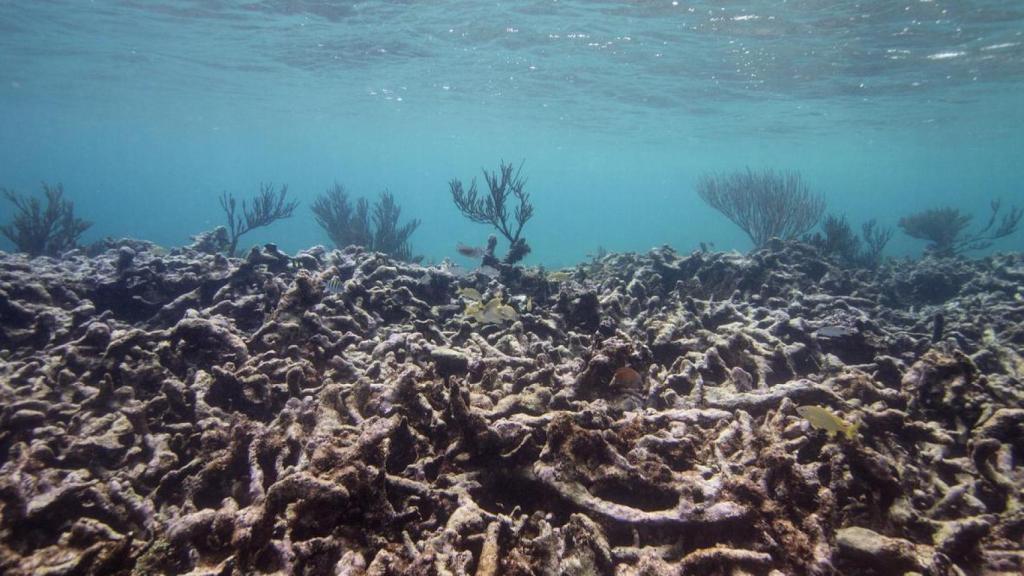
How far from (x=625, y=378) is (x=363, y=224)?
16350 millimetres

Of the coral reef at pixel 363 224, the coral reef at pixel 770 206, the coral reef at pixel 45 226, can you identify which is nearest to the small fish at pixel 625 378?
the coral reef at pixel 363 224

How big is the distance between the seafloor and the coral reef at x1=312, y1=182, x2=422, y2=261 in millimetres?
11070

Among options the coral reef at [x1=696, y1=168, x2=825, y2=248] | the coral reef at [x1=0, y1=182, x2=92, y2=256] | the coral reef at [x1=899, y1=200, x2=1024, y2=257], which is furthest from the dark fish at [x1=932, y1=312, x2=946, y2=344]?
the coral reef at [x1=0, y1=182, x2=92, y2=256]

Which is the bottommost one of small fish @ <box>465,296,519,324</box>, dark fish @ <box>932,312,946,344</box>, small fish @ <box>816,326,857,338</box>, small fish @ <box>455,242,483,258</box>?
small fish @ <box>455,242,483,258</box>

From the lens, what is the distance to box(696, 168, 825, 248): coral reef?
716 inches

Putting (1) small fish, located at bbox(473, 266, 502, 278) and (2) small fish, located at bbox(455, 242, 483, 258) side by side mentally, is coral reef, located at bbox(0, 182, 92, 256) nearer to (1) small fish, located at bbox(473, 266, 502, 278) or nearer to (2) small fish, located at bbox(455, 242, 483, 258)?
(2) small fish, located at bbox(455, 242, 483, 258)

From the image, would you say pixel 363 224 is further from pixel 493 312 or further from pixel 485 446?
pixel 485 446

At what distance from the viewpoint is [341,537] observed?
2.49 m

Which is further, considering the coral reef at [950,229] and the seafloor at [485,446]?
the coral reef at [950,229]

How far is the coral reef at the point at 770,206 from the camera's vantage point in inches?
716

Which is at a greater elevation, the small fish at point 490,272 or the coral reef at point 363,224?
the small fish at point 490,272

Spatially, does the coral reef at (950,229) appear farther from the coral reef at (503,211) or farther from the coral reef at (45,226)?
the coral reef at (45,226)

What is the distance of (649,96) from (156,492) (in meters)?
32.6

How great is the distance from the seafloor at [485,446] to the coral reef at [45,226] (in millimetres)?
10987
